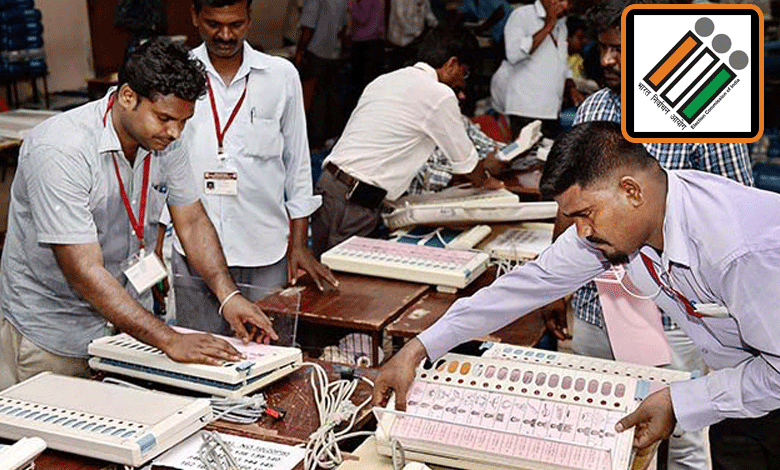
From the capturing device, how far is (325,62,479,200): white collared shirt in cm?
352

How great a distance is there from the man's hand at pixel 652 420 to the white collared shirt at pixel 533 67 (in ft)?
13.8

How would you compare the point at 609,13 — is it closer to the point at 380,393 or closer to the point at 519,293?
the point at 519,293

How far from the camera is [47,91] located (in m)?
7.87

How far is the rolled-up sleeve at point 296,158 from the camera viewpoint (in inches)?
117

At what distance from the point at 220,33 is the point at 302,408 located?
46.5 inches

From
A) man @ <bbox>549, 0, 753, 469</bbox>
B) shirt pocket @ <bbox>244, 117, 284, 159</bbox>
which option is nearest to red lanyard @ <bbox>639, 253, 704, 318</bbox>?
man @ <bbox>549, 0, 753, 469</bbox>

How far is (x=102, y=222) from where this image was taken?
7.73 feet

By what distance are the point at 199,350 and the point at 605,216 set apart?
37.2 inches

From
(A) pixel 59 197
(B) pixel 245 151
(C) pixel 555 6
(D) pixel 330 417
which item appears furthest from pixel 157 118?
(C) pixel 555 6

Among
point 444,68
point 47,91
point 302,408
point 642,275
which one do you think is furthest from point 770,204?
point 47,91

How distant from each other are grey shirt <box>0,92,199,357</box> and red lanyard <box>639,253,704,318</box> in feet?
3.99

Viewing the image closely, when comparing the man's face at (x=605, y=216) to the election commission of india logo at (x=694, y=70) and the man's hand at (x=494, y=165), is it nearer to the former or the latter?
the election commission of india logo at (x=694, y=70)

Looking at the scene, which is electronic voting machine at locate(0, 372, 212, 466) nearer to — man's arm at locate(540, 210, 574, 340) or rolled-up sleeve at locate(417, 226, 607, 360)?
rolled-up sleeve at locate(417, 226, 607, 360)

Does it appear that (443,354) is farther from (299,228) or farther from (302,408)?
(299,228)
